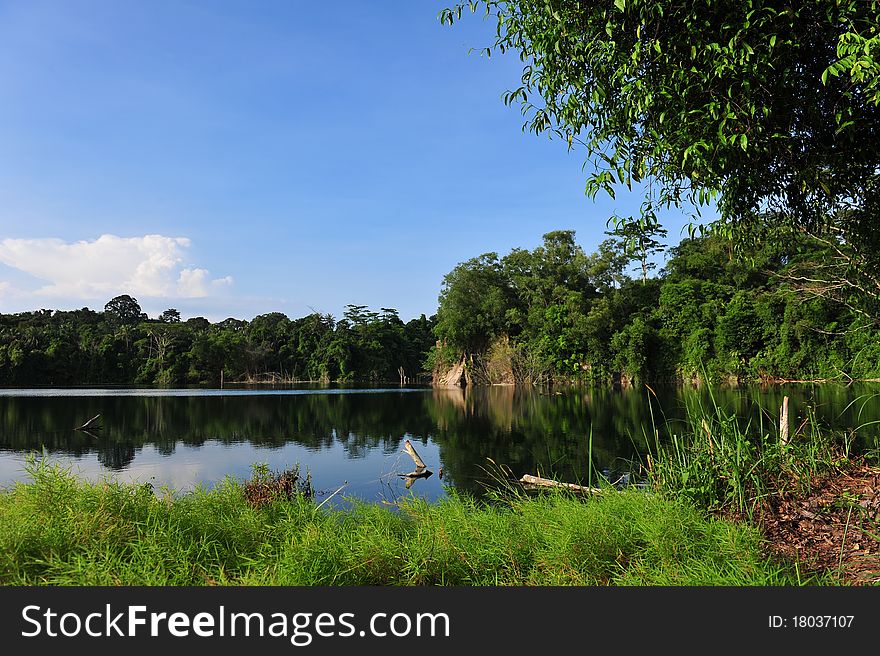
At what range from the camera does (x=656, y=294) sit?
5219 cm

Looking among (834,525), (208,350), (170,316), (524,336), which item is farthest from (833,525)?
(170,316)

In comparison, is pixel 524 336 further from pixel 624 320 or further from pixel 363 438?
pixel 363 438

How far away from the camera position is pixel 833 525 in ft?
16.8

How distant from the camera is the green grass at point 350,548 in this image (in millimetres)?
3852

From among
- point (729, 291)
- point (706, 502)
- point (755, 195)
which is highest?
point (729, 291)

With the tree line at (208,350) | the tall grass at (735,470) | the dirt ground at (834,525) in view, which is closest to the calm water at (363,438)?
the tall grass at (735,470)

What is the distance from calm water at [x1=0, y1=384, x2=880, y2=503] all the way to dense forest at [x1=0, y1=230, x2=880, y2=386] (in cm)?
897

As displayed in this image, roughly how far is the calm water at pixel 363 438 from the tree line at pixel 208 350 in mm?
35799

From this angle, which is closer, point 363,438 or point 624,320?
point 363,438

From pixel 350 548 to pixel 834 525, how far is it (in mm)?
4173

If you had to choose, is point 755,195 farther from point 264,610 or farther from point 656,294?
point 656,294

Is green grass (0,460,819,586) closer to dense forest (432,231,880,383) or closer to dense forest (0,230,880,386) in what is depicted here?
dense forest (0,230,880,386)

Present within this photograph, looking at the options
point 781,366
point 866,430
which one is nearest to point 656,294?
point 781,366

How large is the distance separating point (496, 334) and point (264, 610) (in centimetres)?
5675
